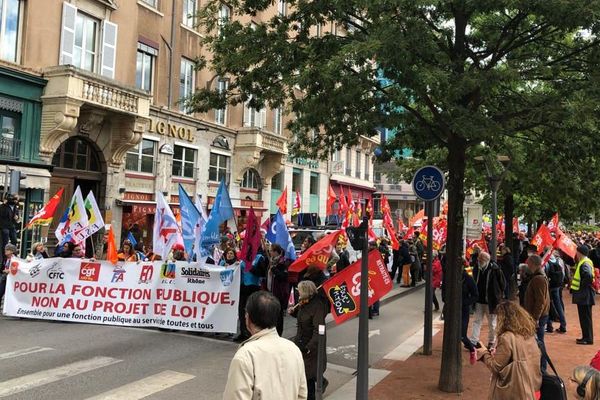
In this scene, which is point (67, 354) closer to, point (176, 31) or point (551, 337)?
point (551, 337)

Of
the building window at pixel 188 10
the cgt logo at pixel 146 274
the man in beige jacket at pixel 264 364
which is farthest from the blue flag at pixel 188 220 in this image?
the building window at pixel 188 10

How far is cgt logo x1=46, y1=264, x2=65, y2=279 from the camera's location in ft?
34.6

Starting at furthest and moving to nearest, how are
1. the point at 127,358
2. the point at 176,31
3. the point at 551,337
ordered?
1. the point at 176,31
2. the point at 551,337
3. the point at 127,358

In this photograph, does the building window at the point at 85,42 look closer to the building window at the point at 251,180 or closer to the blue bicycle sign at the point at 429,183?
the building window at the point at 251,180

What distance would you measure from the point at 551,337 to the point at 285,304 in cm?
530

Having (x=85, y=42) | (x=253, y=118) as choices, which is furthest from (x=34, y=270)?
(x=253, y=118)

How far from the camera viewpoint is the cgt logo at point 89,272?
10453 mm

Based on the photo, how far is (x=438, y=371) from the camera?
785cm

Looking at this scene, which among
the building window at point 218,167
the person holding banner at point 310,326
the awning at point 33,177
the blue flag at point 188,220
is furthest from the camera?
the building window at point 218,167

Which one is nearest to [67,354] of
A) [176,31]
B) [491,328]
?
[491,328]

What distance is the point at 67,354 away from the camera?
799cm

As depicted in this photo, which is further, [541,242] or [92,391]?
[541,242]

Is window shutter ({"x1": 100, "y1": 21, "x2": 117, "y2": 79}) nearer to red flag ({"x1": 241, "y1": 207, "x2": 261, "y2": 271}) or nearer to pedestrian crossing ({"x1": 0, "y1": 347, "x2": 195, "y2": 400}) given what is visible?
red flag ({"x1": 241, "y1": 207, "x2": 261, "y2": 271})

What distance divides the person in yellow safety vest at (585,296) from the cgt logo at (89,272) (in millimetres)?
9162
